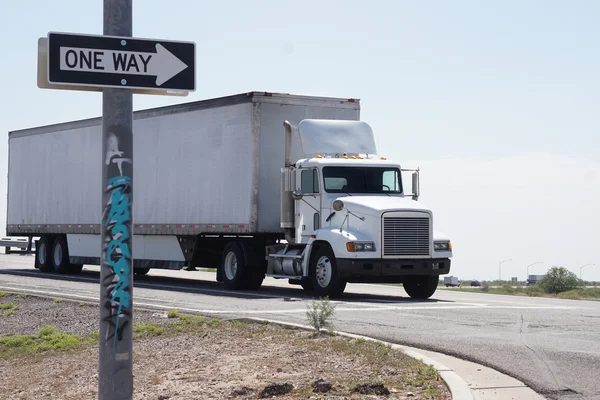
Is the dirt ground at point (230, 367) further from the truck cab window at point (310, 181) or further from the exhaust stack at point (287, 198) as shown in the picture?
the exhaust stack at point (287, 198)

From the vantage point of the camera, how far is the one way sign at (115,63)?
21.0ft

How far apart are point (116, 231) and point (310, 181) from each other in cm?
1494

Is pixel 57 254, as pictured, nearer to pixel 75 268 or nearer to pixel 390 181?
pixel 75 268

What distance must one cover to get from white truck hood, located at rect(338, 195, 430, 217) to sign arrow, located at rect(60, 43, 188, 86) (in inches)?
531

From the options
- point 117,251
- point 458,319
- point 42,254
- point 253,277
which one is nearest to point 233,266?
point 253,277

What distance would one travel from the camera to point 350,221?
20406mm

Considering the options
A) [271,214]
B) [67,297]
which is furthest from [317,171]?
[67,297]

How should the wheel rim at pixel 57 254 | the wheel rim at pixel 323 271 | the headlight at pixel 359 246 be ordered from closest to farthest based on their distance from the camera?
the headlight at pixel 359 246 < the wheel rim at pixel 323 271 < the wheel rim at pixel 57 254

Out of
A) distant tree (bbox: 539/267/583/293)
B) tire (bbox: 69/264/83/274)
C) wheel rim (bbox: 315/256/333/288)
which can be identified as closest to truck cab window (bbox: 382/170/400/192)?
wheel rim (bbox: 315/256/333/288)

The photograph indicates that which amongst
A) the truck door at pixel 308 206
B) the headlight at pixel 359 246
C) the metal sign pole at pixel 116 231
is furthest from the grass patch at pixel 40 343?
the truck door at pixel 308 206

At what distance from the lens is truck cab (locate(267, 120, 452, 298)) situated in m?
19.9

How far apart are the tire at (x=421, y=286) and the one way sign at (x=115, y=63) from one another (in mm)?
14661

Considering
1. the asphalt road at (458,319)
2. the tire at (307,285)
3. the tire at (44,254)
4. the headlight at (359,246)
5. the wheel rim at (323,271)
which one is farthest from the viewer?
the tire at (44,254)

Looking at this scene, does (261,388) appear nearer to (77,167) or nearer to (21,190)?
(77,167)
